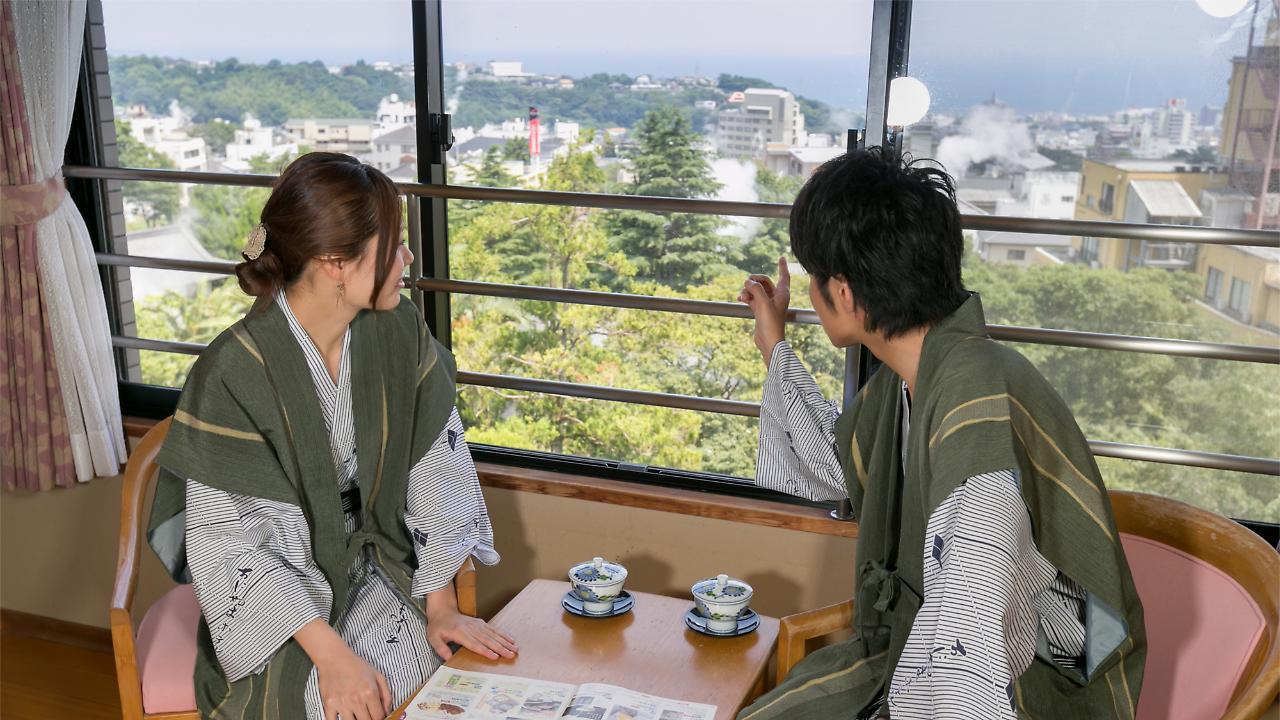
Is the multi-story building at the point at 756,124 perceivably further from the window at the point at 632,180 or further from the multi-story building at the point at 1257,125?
the multi-story building at the point at 1257,125

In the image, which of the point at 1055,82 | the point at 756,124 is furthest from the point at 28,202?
the point at 1055,82

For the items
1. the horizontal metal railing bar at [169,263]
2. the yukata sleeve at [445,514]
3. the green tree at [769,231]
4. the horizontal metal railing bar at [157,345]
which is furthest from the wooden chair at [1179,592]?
the green tree at [769,231]

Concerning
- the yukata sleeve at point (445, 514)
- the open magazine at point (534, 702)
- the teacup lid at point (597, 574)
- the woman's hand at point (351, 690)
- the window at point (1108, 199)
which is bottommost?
the woman's hand at point (351, 690)

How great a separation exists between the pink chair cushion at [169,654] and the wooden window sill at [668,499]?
718mm

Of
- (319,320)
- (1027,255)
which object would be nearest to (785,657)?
(319,320)

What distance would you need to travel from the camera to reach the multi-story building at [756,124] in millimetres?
3627

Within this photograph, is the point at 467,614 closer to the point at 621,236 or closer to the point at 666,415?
the point at 666,415

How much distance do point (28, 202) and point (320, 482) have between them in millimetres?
1388

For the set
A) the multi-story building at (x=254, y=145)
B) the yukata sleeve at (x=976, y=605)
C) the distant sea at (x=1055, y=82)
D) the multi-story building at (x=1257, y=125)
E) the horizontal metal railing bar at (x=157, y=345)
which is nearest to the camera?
the yukata sleeve at (x=976, y=605)

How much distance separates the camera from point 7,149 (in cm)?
265

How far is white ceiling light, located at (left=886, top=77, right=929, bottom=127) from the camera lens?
2186 millimetres

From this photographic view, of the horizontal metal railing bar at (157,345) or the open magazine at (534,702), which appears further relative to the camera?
the horizontal metal railing bar at (157,345)

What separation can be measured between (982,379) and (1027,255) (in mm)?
1805

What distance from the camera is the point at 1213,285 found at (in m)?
2.67
